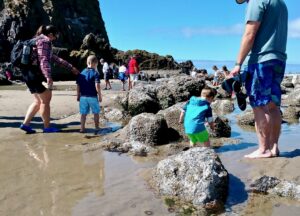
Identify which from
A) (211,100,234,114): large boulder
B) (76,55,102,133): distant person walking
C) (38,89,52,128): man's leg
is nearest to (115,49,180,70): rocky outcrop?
(211,100,234,114): large boulder

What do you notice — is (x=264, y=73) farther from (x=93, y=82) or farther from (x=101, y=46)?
(x=101, y=46)

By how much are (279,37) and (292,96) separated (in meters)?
10.5

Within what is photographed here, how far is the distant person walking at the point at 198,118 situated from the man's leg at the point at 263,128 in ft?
2.42

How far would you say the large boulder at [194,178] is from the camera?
4133mm

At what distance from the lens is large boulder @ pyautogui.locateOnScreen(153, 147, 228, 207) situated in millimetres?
4133

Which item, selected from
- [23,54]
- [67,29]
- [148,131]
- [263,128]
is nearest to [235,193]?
[263,128]

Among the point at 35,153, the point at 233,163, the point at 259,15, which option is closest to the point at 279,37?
the point at 259,15

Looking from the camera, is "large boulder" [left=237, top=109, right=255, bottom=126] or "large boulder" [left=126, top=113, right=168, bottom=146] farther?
"large boulder" [left=237, top=109, right=255, bottom=126]

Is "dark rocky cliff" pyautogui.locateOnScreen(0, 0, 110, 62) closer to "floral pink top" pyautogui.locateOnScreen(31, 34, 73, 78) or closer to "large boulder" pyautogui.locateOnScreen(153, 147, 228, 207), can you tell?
"floral pink top" pyautogui.locateOnScreen(31, 34, 73, 78)

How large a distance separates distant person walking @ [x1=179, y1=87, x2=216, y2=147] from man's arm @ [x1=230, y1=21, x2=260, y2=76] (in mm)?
1058

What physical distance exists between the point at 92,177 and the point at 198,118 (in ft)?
6.19

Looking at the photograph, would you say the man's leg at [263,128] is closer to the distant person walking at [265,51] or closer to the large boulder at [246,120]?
the distant person walking at [265,51]

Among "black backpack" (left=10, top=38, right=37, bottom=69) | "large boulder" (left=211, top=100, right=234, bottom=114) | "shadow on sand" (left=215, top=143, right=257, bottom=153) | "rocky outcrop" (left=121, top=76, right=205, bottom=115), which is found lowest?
"shadow on sand" (left=215, top=143, right=257, bottom=153)

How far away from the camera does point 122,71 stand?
2308 centimetres
